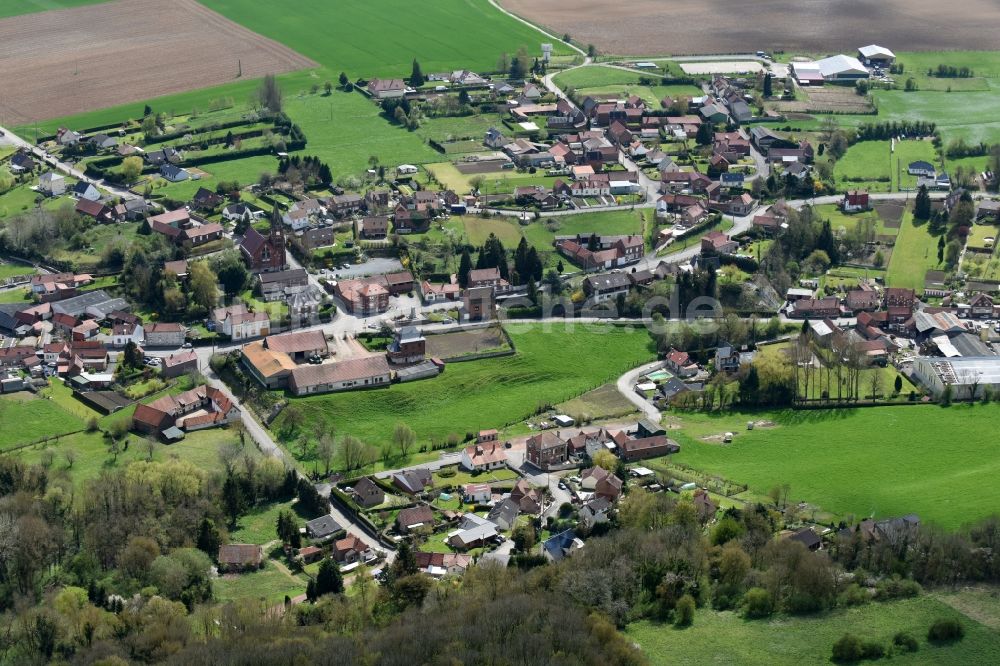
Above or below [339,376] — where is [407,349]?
above

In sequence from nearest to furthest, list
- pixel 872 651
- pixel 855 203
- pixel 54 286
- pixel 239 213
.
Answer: pixel 872 651
pixel 54 286
pixel 239 213
pixel 855 203

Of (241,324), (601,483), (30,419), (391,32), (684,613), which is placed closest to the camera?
(684,613)

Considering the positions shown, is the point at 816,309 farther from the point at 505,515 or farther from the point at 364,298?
the point at 505,515

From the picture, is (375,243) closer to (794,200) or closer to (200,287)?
(200,287)

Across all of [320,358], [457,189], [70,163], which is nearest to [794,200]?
[457,189]

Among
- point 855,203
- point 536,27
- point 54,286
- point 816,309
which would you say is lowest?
point 816,309

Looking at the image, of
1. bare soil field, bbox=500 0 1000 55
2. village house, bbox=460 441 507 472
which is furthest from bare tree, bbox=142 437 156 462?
bare soil field, bbox=500 0 1000 55

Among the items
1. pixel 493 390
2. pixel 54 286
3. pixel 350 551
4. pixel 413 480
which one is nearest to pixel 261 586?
pixel 350 551
